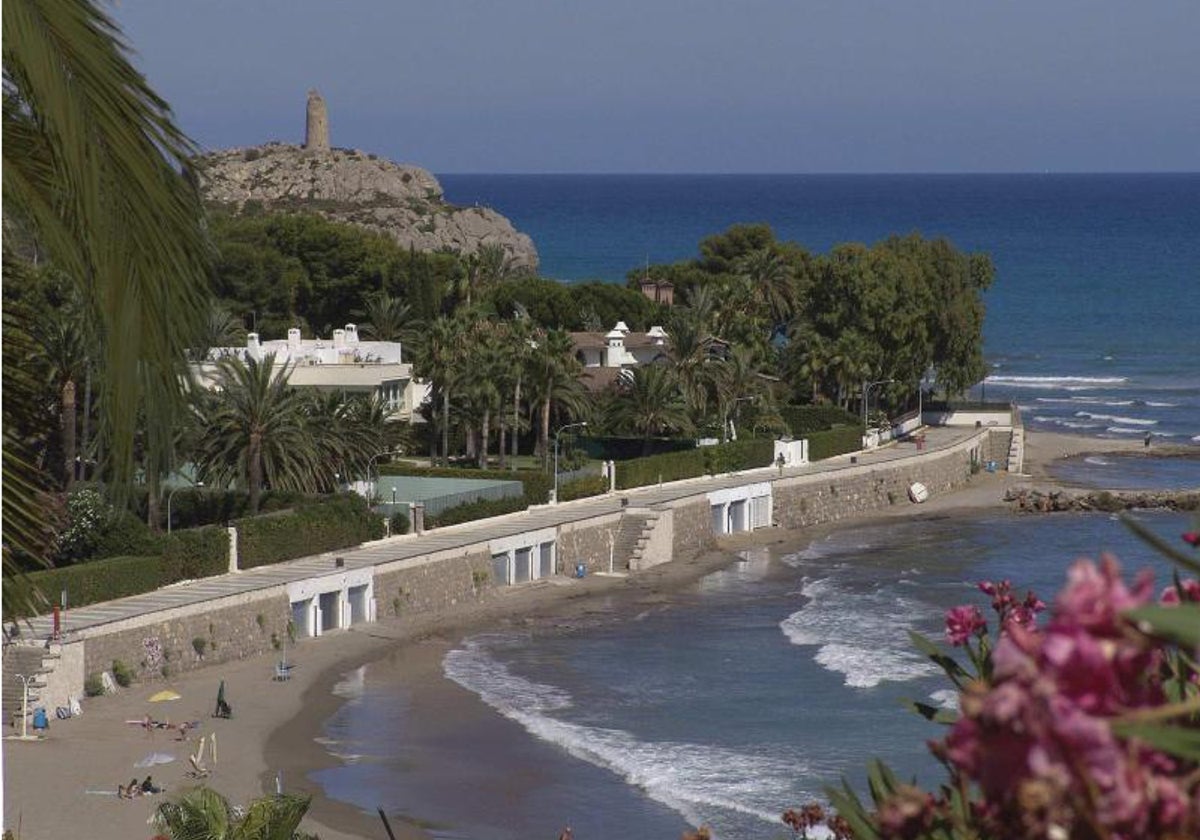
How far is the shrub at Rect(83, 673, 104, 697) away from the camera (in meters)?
35.6

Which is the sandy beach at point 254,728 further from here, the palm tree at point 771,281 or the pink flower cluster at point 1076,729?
the palm tree at point 771,281

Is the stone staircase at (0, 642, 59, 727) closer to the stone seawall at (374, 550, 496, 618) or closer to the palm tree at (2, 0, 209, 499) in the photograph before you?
→ the stone seawall at (374, 550, 496, 618)

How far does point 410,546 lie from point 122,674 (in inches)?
457

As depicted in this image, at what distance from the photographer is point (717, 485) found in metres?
60.7

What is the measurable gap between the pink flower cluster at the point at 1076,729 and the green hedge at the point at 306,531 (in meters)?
41.2

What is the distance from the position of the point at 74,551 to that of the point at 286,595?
433 centimetres

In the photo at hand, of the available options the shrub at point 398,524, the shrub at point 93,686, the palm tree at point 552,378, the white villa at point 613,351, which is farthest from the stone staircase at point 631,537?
the shrub at point 93,686

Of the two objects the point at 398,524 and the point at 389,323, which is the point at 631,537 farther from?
the point at 389,323

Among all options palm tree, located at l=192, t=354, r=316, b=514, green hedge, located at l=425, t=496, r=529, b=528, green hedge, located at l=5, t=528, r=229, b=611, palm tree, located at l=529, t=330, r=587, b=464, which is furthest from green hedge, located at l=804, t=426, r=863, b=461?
green hedge, located at l=5, t=528, r=229, b=611

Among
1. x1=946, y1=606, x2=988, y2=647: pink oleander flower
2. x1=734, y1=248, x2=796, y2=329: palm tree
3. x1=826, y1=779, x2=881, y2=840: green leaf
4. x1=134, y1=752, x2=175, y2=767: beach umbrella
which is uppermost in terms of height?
x1=734, y1=248, x2=796, y2=329: palm tree

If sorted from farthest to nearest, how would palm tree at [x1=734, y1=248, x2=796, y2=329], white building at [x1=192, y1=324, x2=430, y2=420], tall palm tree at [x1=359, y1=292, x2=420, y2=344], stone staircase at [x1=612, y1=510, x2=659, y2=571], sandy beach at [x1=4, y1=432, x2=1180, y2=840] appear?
palm tree at [x1=734, y1=248, x2=796, y2=329], tall palm tree at [x1=359, y1=292, x2=420, y2=344], white building at [x1=192, y1=324, x2=430, y2=420], stone staircase at [x1=612, y1=510, x2=659, y2=571], sandy beach at [x1=4, y1=432, x2=1180, y2=840]

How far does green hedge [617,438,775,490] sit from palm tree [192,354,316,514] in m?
14.1

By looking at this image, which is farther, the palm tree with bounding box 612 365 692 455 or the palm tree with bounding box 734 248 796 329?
the palm tree with bounding box 734 248 796 329

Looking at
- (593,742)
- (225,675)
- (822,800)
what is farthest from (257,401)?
(822,800)
